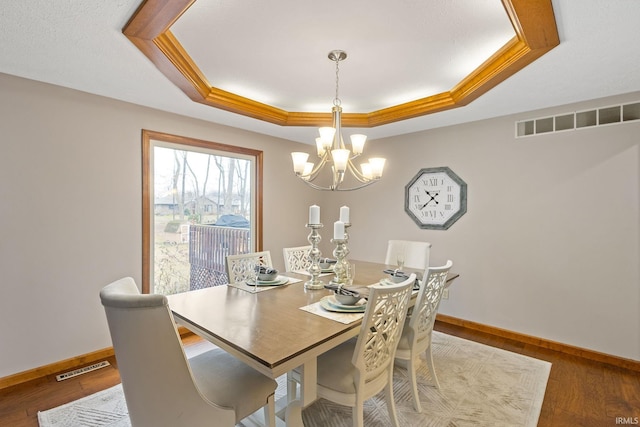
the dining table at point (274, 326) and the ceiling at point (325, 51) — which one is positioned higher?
the ceiling at point (325, 51)

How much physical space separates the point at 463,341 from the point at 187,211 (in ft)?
10.4

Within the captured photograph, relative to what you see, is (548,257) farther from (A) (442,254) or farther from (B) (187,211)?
(B) (187,211)

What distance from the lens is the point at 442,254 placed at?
3666 millimetres

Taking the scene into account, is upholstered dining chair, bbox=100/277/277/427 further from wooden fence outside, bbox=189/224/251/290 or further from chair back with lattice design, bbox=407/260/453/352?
wooden fence outside, bbox=189/224/251/290

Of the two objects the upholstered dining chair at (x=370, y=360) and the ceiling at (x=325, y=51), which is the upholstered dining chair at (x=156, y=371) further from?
the ceiling at (x=325, y=51)

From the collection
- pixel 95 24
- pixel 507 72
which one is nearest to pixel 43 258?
pixel 95 24

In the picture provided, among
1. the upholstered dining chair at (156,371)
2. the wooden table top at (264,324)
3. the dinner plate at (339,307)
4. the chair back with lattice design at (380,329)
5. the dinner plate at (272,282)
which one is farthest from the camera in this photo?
the dinner plate at (272,282)

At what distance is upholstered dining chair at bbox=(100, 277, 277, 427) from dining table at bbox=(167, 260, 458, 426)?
0.72ft

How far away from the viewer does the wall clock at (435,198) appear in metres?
3.54

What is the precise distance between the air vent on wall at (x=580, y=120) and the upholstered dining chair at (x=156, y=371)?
11.2 feet

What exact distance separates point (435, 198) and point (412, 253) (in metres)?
0.93

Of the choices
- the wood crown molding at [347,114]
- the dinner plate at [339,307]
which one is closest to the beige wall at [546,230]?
the wood crown molding at [347,114]

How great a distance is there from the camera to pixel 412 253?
10.3 feet

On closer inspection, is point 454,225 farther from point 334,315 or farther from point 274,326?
point 274,326
